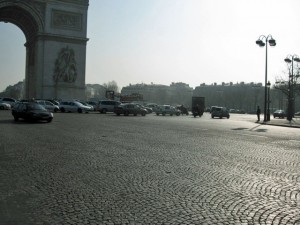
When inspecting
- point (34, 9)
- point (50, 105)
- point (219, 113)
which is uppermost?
point (34, 9)

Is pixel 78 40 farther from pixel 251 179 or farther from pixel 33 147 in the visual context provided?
pixel 251 179

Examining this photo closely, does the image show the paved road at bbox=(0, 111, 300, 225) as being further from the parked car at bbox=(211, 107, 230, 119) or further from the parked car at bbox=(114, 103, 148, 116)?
the parked car at bbox=(211, 107, 230, 119)

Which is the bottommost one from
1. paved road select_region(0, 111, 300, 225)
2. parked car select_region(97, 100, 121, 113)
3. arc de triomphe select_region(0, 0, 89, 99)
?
paved road select_region(0, 111, 300, 225)

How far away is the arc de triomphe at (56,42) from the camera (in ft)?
179

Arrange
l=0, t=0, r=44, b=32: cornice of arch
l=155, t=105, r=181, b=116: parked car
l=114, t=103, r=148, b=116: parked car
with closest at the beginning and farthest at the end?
l=114, t=103, r=148, b=116: parked car → l=0, t=0, r=44, b=32: cornice of arch → l=155, t=105, r=181, b=116: parked car

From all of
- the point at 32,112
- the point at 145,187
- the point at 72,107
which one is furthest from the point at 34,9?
the point at 145,187

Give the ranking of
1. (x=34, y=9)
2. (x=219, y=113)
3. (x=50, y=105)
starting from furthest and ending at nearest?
(x=34, y=9)
(x=219, y=113)
(x=50, y=105)

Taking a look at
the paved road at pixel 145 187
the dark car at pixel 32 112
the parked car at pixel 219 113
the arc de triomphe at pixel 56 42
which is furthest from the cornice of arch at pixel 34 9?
the paved road at pixel 145 187

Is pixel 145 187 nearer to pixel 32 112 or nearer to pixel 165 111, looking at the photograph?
pixel 32 112

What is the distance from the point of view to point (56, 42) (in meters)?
55.7

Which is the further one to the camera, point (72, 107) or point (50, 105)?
point (72, 107)

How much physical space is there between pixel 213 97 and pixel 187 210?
469ft

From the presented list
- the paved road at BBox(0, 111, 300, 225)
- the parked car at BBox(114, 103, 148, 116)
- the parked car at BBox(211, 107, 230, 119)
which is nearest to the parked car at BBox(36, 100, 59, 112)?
the parked car at BBox(114, 103, 148, 116)

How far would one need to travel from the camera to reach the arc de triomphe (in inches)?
2152
